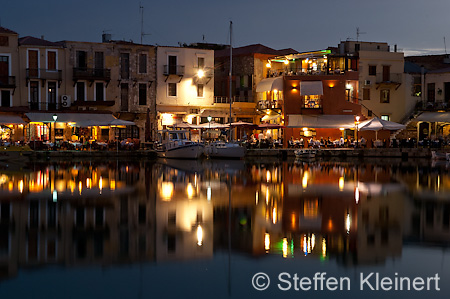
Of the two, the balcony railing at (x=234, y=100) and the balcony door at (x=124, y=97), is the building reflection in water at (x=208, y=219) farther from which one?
the balcony railing at (x=234, y=100)

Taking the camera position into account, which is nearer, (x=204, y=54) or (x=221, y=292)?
(x=221, y=292)

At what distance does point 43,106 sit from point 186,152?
1383 cm

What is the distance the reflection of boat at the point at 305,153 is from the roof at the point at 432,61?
21778 millimetres

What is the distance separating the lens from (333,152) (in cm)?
5088

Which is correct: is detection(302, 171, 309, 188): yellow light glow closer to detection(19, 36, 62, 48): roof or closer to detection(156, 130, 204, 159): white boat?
detection(156, 130, 204, 159): white boat

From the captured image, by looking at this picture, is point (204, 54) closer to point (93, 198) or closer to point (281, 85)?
point (281, 85)

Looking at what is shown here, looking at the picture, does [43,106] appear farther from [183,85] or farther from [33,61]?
[183,85]

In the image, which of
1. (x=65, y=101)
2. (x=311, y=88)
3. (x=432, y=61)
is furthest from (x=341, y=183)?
(x=432, y=61)

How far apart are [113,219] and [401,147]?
4152 cm

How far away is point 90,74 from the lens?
5331 centimetres

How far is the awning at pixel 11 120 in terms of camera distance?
4725 cm

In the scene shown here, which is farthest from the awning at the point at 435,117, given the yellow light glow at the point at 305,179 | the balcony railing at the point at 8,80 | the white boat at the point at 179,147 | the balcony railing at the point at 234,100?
the balcony railing at the point at 8,80

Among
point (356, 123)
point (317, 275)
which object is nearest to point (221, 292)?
point (317, 275)

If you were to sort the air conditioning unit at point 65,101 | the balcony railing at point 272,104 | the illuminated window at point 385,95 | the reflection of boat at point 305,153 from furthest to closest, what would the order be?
the illuminated window at point 385,95 < the balcony railing at point 272,104 < the air conditioning unit at point 65,101 < the reflection of boat at point 305,153
